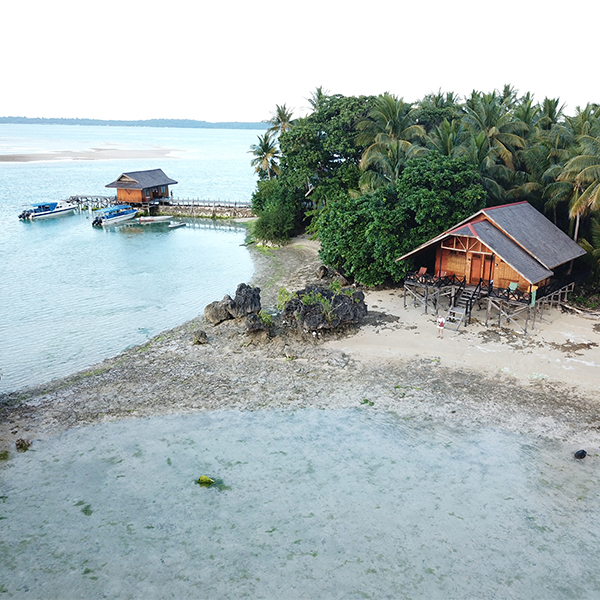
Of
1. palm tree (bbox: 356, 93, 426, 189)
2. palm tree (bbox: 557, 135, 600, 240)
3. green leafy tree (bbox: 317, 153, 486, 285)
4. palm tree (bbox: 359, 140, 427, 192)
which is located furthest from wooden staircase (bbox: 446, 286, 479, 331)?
palm tree (bbox: 356, 93, 426, 189)

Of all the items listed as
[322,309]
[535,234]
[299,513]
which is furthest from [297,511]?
[535,234]

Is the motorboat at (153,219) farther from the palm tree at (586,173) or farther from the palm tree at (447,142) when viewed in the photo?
the palm tree at (586,173)

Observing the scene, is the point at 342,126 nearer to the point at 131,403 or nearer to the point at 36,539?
the point at 131,403

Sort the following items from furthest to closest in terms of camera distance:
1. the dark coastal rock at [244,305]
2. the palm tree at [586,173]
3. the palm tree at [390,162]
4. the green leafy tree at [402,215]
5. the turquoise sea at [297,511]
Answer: the palm tree at [390,162]
the green leafy tree at [402,215]
the dark coastal rock at [244,305]
the palm tree at [586,173]
the turquoise sea at [297,511]

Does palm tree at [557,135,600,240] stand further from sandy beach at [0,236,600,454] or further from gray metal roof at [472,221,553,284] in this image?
sandy beach at [0,236,600,454]

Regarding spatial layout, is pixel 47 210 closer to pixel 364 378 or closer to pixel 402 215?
pixel 402 215

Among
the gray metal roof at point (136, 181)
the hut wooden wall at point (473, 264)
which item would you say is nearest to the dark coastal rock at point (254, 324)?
the hut wooden wall at point (473, 264)

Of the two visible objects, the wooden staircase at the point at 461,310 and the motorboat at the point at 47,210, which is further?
the motorboat at the point at 47,210
